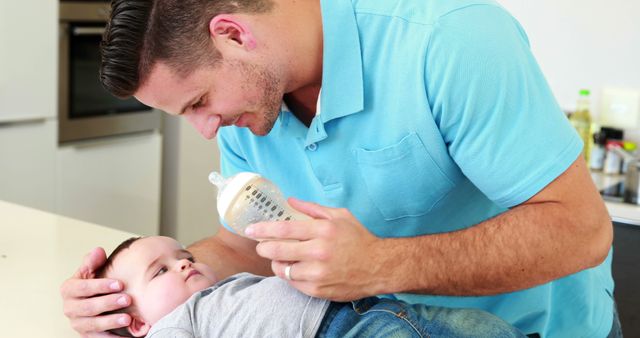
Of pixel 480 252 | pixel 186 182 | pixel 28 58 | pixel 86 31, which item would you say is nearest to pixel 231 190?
pixel 480 252

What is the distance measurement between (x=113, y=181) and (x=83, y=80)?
459 millimetres

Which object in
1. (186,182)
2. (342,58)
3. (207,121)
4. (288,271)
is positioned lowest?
(186,182)

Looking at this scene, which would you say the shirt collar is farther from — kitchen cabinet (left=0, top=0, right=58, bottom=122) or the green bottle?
kitchen cabinet (left=0, top=0, right=58, bottom=122)

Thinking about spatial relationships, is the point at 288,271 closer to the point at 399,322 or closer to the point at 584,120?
the point at 399,322

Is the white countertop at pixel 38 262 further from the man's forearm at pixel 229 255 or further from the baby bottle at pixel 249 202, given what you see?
the baby bottle at pixel 249 202

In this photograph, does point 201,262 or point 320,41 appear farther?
point 201,262

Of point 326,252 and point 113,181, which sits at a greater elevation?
point 326,252

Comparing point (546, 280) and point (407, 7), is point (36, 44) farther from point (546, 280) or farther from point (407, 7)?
point (546, 280)

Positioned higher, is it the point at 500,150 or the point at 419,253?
the point at 500,150

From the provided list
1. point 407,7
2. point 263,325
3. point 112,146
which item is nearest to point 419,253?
point 263,325

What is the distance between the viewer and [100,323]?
1.38m

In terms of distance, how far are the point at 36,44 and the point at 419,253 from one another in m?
2.32

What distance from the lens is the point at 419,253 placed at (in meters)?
1.24

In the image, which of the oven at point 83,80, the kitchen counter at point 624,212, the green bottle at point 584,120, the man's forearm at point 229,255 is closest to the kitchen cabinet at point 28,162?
the oven at point 83,80
